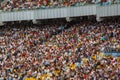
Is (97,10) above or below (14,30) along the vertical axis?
above

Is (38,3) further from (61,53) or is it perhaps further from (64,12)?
(61,53)

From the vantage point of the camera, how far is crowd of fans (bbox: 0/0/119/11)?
4391cm

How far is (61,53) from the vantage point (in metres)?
40.6

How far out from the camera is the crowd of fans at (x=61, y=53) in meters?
36.4

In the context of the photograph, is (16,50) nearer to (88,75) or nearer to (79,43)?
(79,43)

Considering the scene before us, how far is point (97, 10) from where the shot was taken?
4212cm

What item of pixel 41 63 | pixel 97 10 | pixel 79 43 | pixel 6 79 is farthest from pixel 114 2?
pixel 6 79

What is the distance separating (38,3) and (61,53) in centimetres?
926

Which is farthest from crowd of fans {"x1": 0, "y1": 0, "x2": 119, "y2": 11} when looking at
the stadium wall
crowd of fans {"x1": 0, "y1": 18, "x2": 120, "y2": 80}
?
crowd of fans {"x1": 0, "y1": 18, "x2": 120, "y2": 80}

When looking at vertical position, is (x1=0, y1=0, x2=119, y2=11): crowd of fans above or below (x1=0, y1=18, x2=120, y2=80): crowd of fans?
above

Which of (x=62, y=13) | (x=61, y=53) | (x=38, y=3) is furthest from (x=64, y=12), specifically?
(x=61, y=53)

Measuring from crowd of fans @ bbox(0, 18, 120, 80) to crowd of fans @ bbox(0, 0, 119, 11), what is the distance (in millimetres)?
1773

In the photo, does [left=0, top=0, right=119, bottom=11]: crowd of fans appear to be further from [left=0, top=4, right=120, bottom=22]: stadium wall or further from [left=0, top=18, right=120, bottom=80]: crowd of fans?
[left=0, top=18, right=120, bottom=80]: crowd of fans

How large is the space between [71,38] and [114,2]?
4.50m
